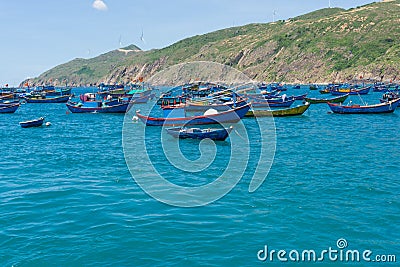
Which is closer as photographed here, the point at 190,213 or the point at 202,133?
the point at 190,213

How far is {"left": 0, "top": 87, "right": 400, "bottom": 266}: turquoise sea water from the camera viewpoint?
12758 millimetres

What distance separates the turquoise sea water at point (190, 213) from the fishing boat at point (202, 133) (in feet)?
15.8

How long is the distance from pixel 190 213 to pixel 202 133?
60.0 ft

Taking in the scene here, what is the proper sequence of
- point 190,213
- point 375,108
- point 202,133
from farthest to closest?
1. point 375,108
2. point 202,133
3. point 190,213

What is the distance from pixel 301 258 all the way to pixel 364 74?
163613mm

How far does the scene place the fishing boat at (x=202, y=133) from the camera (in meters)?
33.2

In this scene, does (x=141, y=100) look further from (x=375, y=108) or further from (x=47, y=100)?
(x=375, y=108)

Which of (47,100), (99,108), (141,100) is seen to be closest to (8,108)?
(99,108)

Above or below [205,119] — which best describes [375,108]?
below

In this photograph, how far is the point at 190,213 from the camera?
1622 cm

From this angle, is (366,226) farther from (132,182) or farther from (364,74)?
(364,74)

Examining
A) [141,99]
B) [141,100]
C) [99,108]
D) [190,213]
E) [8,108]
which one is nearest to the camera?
[190,213]

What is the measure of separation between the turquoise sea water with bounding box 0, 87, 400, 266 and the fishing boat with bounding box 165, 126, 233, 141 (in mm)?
4808

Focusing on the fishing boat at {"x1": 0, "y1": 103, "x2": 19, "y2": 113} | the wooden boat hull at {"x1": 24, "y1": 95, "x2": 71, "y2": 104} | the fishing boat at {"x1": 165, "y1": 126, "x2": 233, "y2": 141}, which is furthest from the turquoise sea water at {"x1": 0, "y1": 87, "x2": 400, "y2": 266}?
the wooden boat hull at {"x1": 24, "y1": 95, "x2": 71, "y2": 104}
